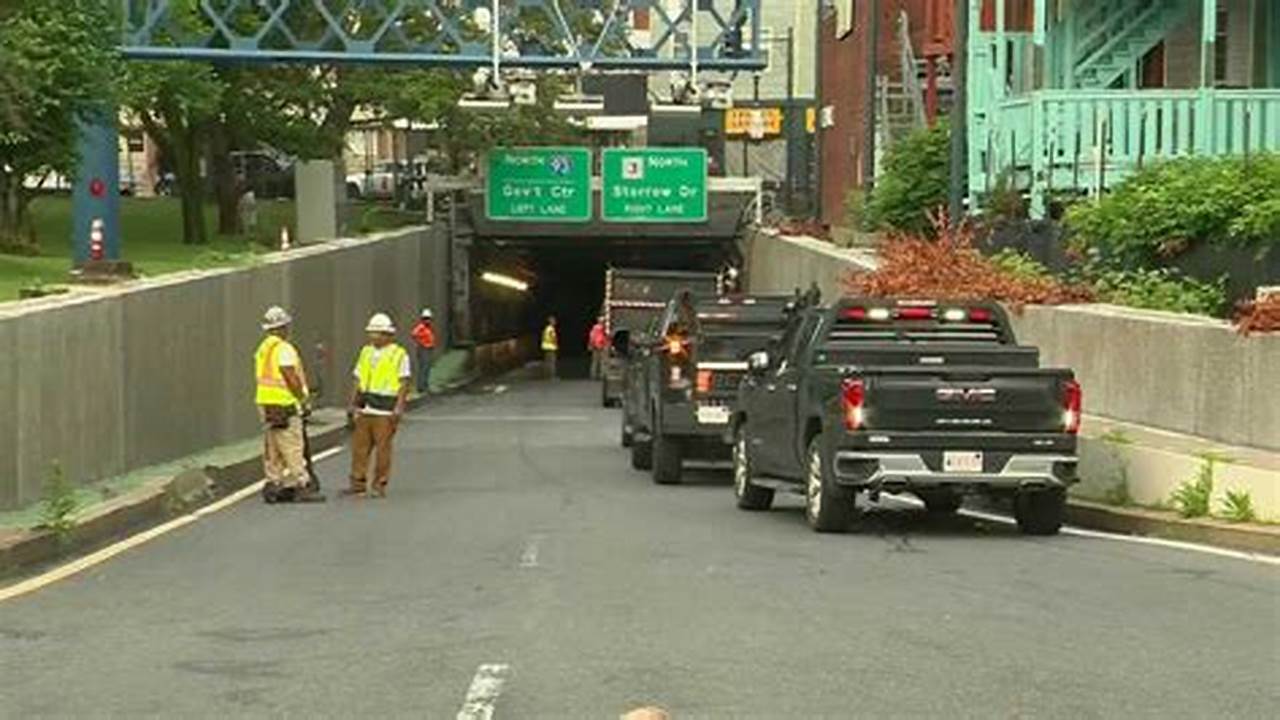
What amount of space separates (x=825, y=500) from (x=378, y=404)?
611cm

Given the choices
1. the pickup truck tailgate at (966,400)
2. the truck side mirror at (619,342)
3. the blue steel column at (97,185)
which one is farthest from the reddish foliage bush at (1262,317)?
the truck side mirror at (619,342)

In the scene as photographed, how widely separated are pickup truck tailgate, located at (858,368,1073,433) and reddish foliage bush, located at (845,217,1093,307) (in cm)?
651

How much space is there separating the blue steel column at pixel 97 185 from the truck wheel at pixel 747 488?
1190 centimetres

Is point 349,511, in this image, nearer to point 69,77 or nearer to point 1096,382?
point 1096,382

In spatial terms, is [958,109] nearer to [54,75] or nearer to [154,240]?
[54,75]

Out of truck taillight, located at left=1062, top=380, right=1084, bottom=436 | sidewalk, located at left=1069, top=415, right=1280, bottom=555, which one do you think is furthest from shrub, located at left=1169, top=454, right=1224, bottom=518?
truck taillight, located at left=1062, top=380, right=1084, bottom=436

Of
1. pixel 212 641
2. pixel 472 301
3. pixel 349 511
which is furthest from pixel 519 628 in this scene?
pixel 472 301

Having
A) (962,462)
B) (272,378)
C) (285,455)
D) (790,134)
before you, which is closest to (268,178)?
(790,134)

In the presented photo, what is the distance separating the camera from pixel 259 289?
1071 inches

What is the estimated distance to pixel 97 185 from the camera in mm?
28109

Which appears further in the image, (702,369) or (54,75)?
(54,75)

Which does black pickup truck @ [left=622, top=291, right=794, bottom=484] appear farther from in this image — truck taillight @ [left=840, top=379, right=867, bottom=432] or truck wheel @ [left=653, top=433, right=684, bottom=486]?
truck taillight @ [left=840, top=379, right=867, bottom=432]

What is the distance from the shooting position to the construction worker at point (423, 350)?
4469cm

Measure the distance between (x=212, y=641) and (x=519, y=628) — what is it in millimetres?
1608
